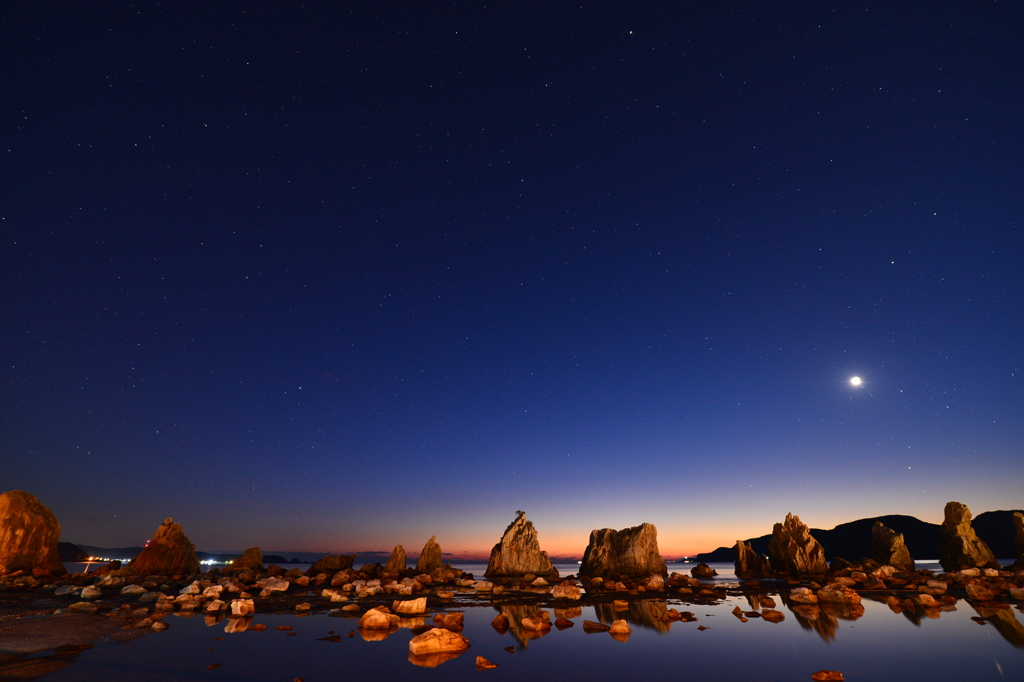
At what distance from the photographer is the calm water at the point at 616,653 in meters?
14.7

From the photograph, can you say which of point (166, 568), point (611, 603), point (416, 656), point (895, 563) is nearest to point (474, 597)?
point (611, 603)

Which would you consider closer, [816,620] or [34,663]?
[34,663]

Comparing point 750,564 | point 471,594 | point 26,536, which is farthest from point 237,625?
point 750,564

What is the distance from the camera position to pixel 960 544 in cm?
7344

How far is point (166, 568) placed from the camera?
2470 inches

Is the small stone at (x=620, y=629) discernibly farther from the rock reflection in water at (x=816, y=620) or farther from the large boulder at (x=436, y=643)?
the rock reflection in water at (x=816, y=620)

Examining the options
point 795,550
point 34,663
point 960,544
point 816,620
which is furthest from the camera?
point 960,544

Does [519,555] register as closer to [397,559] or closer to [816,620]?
[397,559]

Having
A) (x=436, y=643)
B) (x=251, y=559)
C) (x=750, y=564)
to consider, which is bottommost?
(x=251, y=559)

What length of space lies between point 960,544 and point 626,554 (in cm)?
5720

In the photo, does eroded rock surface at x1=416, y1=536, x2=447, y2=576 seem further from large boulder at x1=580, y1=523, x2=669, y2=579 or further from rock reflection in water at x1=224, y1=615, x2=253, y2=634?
rock reflection in water at x1=224, y1=615, x2=253, y2=634

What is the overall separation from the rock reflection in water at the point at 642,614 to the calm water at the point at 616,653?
0.39m

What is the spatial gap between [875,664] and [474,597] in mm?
31804

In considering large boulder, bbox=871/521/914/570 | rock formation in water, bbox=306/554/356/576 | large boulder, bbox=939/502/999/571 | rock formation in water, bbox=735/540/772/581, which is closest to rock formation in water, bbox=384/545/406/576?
rock formation in water, bbox=306/554/356/576
